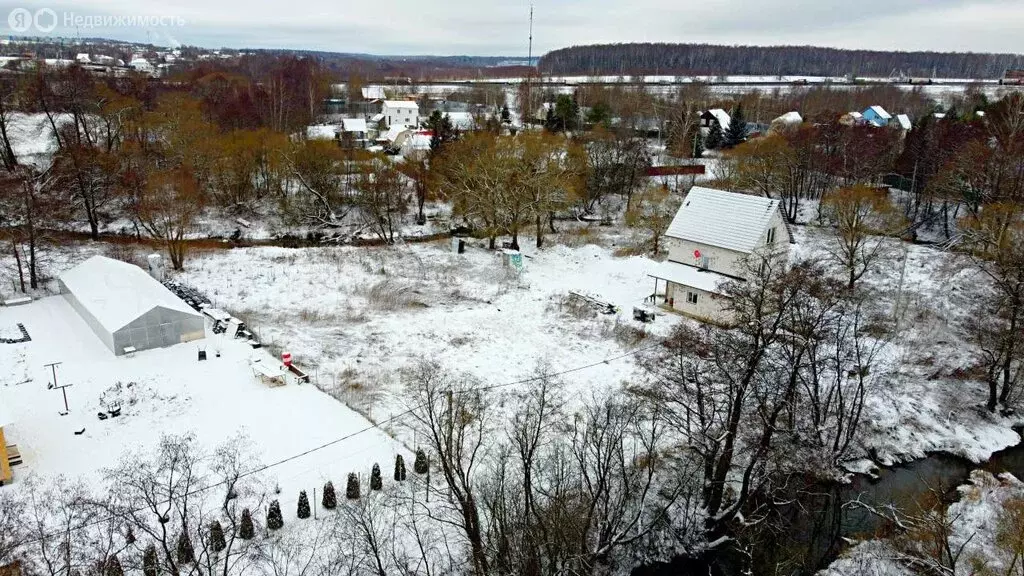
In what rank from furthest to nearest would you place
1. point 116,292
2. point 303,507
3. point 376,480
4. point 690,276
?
point 690,276, point 116,292, point 376,480, point 303,507

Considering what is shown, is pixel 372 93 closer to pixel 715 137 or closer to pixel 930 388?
pixel 715 137

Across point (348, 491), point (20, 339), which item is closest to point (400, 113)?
point (20, 339)

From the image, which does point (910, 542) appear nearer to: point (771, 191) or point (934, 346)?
point (934, 346)

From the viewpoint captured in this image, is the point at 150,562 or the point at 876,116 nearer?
the point at 150,562

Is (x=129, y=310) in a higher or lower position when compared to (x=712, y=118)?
lower

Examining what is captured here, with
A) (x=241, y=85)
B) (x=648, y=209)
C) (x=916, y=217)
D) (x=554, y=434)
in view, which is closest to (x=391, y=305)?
(x=554, y=434)

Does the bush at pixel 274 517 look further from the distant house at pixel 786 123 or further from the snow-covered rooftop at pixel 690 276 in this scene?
the distant house at pixel 786 123

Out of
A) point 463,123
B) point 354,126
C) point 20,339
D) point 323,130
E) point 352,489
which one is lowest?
point 352,489
